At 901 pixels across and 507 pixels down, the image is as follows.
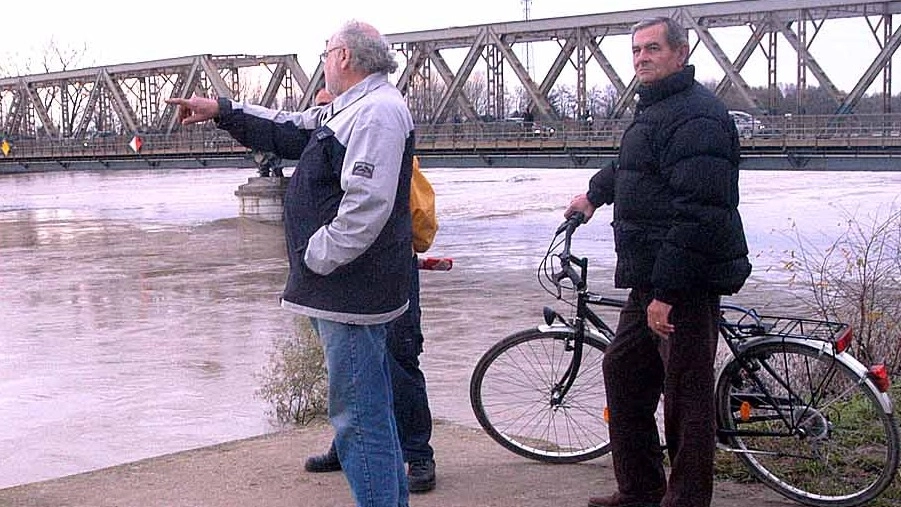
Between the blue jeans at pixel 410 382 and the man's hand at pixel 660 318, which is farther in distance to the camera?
the blue jeans at pixel 410 382

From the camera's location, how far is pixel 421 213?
17.5 feet

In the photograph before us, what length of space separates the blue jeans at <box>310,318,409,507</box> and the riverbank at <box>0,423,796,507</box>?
3.10 ft

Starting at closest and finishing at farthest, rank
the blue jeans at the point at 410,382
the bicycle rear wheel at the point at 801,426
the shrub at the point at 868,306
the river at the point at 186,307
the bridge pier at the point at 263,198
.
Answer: the bicycle rear wheel at the point at 801,426, the blue jeans at the point at 410,382, the shrub at the point at 868,306, the river at the point at 186,307, the bridge pier at the point at 263,198

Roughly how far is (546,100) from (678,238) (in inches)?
1946

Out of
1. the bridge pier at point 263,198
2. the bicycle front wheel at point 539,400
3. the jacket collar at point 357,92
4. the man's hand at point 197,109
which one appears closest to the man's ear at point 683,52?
the jacket collar at point 357,92

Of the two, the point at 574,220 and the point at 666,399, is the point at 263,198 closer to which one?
the point at 574,220

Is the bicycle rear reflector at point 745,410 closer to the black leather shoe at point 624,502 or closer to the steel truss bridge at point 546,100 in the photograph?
the black leather shoe at point 624,502

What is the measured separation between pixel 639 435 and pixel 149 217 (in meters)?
54.2

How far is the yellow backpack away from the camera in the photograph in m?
5.34

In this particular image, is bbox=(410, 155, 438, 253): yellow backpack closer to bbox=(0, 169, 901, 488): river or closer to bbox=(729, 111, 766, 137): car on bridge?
bbox=(0, 169, 901, 488): river

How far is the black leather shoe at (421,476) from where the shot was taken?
565 centimetres

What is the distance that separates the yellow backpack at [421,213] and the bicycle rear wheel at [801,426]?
1.39 meters

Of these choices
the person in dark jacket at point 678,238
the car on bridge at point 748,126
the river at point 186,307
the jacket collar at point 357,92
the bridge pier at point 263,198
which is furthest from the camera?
the bridge pier at point 263,198

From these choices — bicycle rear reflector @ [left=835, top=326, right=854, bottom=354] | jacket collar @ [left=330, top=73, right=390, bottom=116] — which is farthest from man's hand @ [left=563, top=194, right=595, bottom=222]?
jacket collar @ [left=330, top=73, right=390, bottom=116]
